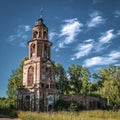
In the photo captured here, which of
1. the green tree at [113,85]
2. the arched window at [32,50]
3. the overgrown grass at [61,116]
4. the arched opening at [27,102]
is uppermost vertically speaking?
the arched window at [32,50]

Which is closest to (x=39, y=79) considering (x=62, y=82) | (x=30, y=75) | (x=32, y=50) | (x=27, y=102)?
(x=30, y=75)

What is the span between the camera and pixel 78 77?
60.4 metres

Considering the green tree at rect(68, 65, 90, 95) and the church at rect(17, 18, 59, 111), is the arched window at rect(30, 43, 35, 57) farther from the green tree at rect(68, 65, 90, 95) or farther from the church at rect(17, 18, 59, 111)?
the green tree at rect(68, 65, 90, 95)

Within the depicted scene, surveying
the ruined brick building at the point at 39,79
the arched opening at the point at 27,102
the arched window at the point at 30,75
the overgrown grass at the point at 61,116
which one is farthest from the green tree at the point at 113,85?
the overgrown grass at the point at 61,116

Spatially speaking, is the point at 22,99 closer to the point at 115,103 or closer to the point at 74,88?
the point at 115,103

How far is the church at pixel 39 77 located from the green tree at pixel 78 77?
16.2 metres

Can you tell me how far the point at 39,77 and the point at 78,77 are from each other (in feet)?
65.2

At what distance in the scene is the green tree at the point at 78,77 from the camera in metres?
59.8

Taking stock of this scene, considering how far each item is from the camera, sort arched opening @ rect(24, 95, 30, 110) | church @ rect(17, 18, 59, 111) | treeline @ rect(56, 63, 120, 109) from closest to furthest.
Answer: church @ rect(17, 18, 59, 111) → arched opening @ rect(24, 95, 30, 110) → treeline @ rect(56, 63, 120, 109)

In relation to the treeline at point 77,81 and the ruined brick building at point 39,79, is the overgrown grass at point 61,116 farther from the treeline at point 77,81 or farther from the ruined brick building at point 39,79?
the treeline at point 77,81

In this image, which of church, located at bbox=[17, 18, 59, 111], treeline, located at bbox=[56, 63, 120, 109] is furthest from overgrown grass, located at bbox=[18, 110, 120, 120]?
treeline, located at bbox=[56, 63, 120, 109]

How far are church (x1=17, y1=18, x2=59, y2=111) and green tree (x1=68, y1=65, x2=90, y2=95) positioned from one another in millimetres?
16169

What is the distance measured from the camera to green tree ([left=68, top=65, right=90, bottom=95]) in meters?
59.8

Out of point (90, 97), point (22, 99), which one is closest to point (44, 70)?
point (22, 99)
